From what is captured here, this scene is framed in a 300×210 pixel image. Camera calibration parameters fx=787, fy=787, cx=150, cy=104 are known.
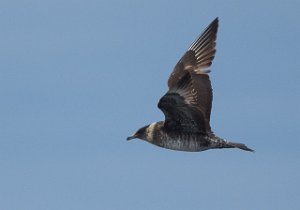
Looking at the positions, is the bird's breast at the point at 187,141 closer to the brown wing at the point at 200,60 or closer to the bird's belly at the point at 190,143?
the bird's belly at the point at 190,143

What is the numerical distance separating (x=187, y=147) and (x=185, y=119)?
840 mm

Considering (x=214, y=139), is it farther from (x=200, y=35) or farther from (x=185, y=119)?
(x=200, y=35)

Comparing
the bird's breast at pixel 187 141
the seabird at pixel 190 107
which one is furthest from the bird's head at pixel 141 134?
the bird's breast at pixel 187 141

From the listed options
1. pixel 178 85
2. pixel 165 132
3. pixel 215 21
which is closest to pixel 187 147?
pixel 165 132

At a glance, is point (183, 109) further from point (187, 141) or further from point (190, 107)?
point (187, 141)

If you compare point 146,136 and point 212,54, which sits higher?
point 212,54

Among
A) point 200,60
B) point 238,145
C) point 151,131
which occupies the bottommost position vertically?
point 238,145

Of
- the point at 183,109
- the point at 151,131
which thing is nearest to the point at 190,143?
the point at 183,109

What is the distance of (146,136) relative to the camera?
21.8 metres

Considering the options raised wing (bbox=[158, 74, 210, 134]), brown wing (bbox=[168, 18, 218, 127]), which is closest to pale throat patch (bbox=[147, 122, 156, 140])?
raised wing (bbox=[158, 74, 210, 134])

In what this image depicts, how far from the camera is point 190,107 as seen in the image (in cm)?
1947

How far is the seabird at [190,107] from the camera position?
19.0 metres

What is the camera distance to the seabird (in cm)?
1898

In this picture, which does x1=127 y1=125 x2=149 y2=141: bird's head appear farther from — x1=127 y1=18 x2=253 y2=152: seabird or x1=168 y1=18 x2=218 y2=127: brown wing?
x1=168 y1=18 x2=218 y2=127: brown wing
